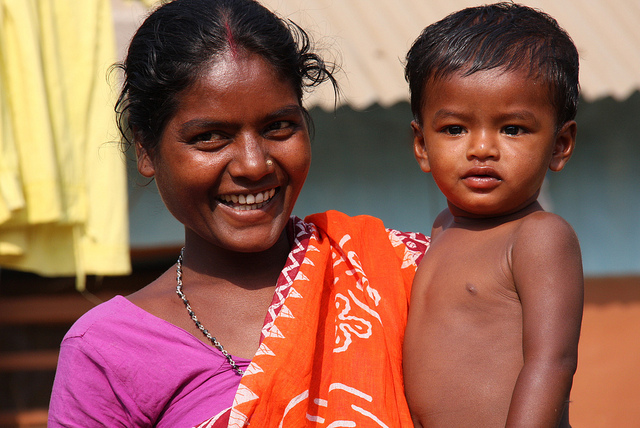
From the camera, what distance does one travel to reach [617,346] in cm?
465

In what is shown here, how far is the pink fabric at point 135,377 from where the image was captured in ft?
5.18

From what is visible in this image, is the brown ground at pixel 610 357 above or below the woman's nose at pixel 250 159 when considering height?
below

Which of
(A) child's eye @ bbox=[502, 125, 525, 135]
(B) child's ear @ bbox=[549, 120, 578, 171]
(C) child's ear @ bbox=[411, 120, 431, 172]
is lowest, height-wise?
(C) child's ear @ bbox=[411, 120, 431, 172]

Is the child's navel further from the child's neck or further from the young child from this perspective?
the child's neck

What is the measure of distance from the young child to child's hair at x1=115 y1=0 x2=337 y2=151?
0.41 meters

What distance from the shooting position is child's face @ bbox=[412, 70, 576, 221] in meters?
1.64

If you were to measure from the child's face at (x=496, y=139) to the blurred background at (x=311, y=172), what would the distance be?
A: 208 centimetres

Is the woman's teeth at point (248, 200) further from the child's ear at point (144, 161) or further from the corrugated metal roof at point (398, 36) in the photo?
the corrugated metal roof at point (398, 36)

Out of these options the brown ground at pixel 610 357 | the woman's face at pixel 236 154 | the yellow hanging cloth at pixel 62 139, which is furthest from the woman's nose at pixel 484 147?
the brown ground at pixel 610 357

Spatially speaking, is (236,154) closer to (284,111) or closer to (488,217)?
(284,111)

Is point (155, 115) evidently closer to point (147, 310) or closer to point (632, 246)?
point (147, 310)

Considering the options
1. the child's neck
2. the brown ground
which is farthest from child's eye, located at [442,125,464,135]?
the brown ground

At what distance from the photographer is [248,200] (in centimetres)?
168

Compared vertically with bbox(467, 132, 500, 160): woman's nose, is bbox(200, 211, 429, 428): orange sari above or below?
below
